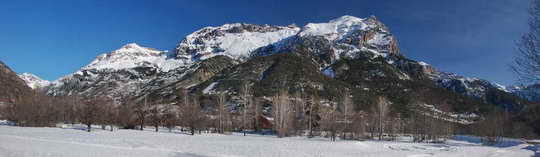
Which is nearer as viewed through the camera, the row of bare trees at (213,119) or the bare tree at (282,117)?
the row of bare trees at (213,119)

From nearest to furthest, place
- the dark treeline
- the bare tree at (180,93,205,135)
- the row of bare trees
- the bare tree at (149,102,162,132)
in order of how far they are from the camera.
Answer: the bare tree at (180,93,205,135)
the row of bare trees
the dark treeline
the bare tree at (149,102,162,132)

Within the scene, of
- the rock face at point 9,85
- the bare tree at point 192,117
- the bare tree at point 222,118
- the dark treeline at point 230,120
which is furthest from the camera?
the rock face at point 9,85

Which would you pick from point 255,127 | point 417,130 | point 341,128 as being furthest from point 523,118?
point 255,127

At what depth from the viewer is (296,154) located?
26.0 m

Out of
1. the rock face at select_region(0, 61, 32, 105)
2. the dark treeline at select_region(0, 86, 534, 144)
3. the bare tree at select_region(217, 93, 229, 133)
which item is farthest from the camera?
the rock face at select_region(0, 61, 32, 105)

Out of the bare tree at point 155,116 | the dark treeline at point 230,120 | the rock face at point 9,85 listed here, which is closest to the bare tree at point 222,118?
the dark treeline at point 230,120

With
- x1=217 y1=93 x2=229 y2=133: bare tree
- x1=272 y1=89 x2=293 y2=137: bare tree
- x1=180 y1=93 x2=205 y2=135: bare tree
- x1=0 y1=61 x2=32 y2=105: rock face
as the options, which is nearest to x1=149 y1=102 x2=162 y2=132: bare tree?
A: x1=180 y1=93 x2=205 y2=135: bare tree

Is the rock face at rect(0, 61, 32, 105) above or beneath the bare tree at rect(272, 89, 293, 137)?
above

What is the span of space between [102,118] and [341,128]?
39.9 metres

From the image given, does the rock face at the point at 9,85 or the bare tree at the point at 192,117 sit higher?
the rock face at the point at 9,85

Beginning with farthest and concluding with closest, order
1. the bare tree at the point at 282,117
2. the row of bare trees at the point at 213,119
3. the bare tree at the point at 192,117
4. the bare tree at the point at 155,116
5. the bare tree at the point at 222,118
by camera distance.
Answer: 1. the bare tree at the point at 222,118
2. the bare tree at the point at 155,116
3. the bare tree at the point at 282,117
4. the row of bare trees at the point at 213,119
5. the bare tree at the point at 192,117

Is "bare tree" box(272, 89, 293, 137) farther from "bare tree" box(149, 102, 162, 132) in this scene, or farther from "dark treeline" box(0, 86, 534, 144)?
"bare tree" box(149, 102, 162, 132)

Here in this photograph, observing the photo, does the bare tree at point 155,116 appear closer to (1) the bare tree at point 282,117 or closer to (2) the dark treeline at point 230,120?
(2) the dark treeline at point 230,120

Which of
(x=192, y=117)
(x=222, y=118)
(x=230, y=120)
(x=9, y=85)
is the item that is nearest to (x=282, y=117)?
(x=222, y=118)
